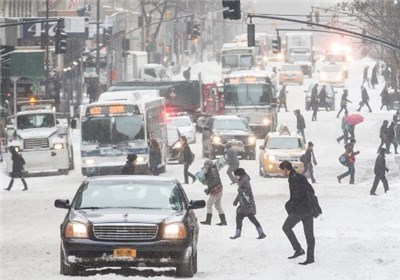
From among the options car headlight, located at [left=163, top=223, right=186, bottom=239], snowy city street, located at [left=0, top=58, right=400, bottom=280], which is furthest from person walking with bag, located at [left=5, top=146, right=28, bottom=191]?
car headlight, located at [left=163, top=223, right=186, bottom=239]

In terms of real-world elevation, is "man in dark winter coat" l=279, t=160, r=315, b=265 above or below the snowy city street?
above

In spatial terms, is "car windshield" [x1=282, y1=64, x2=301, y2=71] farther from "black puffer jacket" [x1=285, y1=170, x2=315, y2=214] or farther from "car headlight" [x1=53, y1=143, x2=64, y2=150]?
"black puffer jacket" [x1=285, y1=170, x2=315, y2=214]

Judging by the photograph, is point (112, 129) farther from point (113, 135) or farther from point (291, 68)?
point (291, 68)

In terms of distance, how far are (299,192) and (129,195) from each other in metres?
3.20

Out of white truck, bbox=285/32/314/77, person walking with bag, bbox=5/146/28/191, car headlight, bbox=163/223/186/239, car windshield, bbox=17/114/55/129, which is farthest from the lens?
white truck, bbox=285/32/314/77

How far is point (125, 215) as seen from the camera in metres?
18.0

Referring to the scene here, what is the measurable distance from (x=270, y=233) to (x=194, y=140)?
33.7m

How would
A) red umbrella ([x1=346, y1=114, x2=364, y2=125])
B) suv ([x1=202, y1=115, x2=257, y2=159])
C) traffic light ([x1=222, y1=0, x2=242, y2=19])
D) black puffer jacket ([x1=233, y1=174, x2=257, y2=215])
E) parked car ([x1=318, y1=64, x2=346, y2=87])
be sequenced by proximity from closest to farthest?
1. black puffer jacket ([x1=233, y1=174, x2=257, y2=215])
2. traffic light ([x1=222, y1=0, x2=242, y2=19])
3. suv ([x1=202, y1=115, x2=257, y2=159])
4. red umbrella ([x1=346, y1=114, x2=364, y2=125])
5. parked car ([x1=318, y1=64, x2=346, y2=87])

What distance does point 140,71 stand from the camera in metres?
103

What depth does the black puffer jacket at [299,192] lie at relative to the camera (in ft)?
68.5

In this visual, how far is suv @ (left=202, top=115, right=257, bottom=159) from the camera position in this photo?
50625mm

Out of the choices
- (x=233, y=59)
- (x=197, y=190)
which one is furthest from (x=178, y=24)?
(x=197, y=190)

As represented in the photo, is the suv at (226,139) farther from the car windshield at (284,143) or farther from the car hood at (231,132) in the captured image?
the car windshield at (284,143)

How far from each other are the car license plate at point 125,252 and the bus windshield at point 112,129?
2586 centimetres
